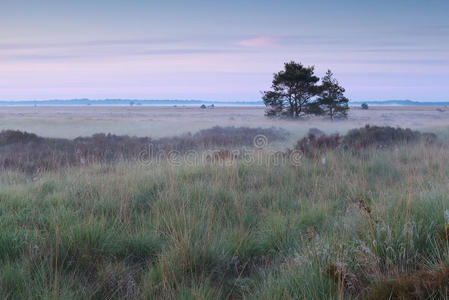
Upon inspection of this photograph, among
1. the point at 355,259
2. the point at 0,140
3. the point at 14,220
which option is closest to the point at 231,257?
the point at 355,259

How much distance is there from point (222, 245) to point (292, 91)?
32.6 m

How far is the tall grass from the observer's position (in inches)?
111

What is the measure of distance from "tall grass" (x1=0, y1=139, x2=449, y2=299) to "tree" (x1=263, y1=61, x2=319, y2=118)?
2911 centimetres

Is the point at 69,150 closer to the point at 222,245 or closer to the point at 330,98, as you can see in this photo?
the point at 222,245

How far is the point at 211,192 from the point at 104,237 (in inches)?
81.4

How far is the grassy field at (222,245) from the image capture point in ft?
8.93

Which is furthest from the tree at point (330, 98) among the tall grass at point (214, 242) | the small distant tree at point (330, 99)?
the tall grass at point (214, 242)

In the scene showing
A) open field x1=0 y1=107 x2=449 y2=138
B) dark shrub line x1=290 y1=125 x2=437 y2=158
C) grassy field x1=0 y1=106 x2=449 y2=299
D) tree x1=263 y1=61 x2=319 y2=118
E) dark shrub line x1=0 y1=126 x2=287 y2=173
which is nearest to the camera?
Result: grassy field x1=0 y1=106 x2=449 y2=299

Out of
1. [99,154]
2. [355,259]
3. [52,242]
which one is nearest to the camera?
[355,259]

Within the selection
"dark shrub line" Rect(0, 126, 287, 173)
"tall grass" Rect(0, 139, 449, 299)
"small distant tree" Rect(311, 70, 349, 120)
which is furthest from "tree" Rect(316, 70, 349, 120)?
"tall grass" Rect(0, 139, 449, 299)

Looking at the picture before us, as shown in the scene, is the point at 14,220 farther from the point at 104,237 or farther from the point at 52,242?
the point at 104,237

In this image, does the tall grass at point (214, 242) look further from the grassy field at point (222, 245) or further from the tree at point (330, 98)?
the tree at point (330, 98)

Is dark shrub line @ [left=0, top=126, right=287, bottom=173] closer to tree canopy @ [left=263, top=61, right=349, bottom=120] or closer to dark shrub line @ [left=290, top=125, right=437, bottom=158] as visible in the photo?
dark shrub line @ [left=290, top=125, right=437, bottom=158]

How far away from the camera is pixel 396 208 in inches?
152
